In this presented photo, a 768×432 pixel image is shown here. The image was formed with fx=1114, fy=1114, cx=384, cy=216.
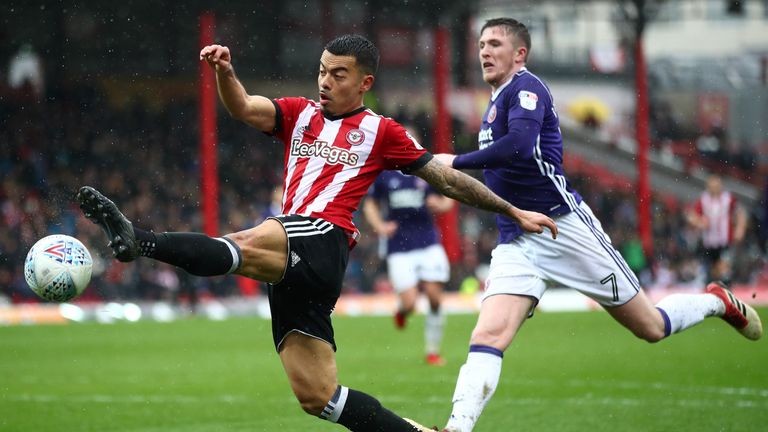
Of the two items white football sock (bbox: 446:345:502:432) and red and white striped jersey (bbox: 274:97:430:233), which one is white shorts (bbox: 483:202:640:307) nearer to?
white football sock (bbox: 446:345:502:432)

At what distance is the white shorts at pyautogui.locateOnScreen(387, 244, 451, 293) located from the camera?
1252cm

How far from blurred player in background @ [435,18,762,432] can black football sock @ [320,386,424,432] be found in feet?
2.85

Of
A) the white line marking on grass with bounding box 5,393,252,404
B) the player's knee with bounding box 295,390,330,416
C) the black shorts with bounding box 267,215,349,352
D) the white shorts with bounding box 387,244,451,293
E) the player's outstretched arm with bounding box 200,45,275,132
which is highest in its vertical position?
the player's outstretched arm with bounding box 200,45,275,132

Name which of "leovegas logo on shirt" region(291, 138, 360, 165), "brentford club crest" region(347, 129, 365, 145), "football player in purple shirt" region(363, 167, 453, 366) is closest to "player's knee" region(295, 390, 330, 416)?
"leovegas logo on shirt" region(291, 138, 360, 165)

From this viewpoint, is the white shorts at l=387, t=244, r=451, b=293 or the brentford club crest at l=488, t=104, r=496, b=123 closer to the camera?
the brentford club crest at l=488, t=104, r=496, b=123

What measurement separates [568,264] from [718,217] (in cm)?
1259

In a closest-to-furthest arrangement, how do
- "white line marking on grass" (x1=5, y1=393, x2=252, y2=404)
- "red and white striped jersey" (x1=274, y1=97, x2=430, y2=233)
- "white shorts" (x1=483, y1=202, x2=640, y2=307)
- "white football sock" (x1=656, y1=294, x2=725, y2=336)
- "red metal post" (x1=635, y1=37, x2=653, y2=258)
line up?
"red and white striped jersey" (x1=274, y1=97, x2=430, y2=233)
"white shorts" (x1=483, y1=202, x2=640, y2=307)
"white football sock" (x1=656, y1=294, x2=725, y2=336)
"white line marking on grass" (x1=5, y1=393, x2=252, y2=404)
"red metal post" (x1=635, y1=37, x2=653, y2=258)

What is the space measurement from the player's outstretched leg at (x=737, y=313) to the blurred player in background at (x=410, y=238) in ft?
15.6

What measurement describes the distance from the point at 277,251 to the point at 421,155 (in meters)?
1.01

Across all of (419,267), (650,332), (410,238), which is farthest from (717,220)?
(650,332)

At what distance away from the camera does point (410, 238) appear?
12828mm

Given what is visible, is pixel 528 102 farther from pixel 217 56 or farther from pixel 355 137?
pixel 217 56

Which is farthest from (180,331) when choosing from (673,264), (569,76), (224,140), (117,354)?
(569,76)

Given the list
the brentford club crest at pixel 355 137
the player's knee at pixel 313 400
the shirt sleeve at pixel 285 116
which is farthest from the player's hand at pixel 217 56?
the player's knee at pixel 313 400
